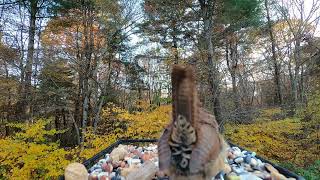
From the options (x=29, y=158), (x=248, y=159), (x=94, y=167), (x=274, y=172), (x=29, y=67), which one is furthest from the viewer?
(x=29, y=67)

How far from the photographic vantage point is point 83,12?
10.2m

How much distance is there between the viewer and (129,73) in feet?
40.8

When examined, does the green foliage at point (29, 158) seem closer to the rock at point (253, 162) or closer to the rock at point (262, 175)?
the rock at point (253, 162)

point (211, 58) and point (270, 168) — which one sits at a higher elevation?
point (211, 58)

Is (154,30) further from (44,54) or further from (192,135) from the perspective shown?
(192,135)

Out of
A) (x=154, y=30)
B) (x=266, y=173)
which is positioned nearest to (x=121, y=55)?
(x=154, y=30)

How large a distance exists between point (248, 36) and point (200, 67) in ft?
21.1

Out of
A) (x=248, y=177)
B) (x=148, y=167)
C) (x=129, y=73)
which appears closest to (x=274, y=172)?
(x=248, y=177)

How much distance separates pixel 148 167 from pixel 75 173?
0.47 m

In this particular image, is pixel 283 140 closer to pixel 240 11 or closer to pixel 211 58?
pixel 211 58

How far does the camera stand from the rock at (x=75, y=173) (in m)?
1.89

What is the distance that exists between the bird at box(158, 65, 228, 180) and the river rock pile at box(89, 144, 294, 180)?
697 mm

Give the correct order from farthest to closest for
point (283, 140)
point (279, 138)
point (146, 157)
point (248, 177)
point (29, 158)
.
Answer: point (283, 140), point (279, 138), point (29, 158), point (146, 157), point (248, 177)

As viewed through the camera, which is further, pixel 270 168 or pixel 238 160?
pixel 238 160
